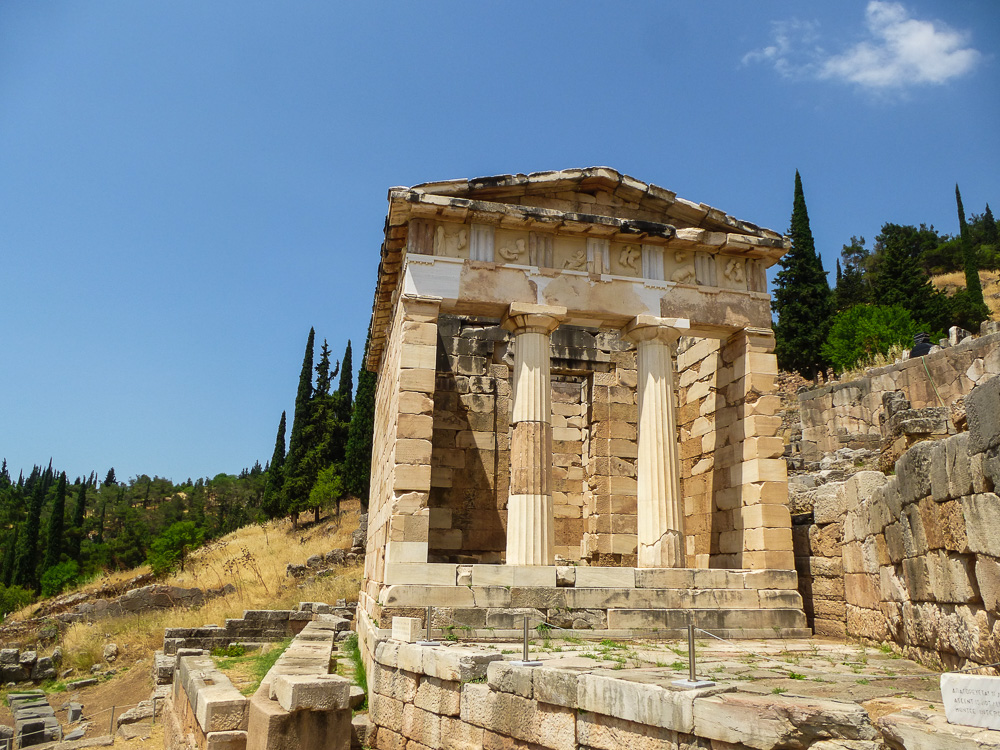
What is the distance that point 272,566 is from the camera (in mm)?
30219

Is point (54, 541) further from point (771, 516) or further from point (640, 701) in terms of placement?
point (640, 701)

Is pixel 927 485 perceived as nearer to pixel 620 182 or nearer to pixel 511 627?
pixel 511 627

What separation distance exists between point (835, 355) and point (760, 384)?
22.7 m

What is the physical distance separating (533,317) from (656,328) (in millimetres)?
2103

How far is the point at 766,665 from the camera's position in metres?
7.22

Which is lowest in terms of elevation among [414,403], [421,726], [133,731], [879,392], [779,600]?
[133,731]

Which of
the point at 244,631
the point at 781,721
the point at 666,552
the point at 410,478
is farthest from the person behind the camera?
the point at 244,631

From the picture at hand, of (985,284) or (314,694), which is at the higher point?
(985,284)

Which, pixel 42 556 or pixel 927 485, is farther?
pixel 42 556

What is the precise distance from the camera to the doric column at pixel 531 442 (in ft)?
36.3

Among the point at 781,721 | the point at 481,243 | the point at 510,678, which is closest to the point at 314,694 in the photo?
the point at 510,678

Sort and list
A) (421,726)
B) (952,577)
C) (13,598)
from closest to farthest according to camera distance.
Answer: (952,577), (421,726), (13,598)

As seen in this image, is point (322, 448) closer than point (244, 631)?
No

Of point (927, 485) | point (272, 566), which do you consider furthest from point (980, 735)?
point (272, 566)
